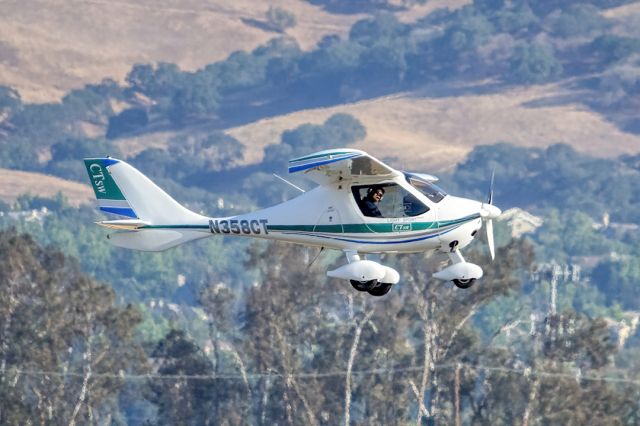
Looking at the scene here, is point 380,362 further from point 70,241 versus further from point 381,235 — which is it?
point 70,241

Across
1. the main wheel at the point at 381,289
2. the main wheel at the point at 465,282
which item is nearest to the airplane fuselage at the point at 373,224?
the main wheel at the point at 465,282

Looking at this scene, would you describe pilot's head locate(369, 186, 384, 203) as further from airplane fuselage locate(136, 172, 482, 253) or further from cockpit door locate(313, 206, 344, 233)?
cockpit door locate(313, 206, 344, 233)

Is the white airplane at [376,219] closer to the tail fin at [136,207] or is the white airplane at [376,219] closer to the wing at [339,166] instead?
the wing at [339,166]

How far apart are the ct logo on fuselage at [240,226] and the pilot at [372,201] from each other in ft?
7.37

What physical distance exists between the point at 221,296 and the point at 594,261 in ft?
325

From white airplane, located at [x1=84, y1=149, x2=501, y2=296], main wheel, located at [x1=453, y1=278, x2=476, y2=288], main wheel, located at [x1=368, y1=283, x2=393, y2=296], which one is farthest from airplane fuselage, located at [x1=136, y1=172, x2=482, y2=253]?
main wheel, located at [x1=368, y1=283, x2=393, y2=296]

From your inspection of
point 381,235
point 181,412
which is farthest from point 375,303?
point 381,235

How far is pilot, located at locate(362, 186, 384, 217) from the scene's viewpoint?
34.7 metres

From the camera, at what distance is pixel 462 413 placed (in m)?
85.7

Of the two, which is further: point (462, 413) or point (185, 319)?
point (185, 319)

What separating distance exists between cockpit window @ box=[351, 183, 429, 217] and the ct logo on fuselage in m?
2.23

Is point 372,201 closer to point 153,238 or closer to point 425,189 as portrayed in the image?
point 425,189

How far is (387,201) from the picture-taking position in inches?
1368

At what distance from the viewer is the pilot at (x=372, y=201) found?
34.7 metres
